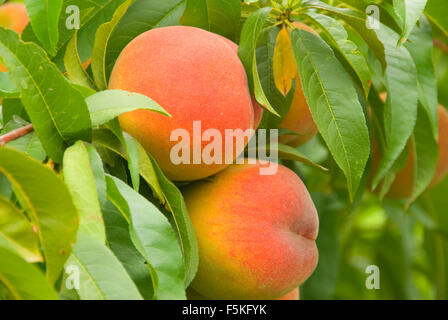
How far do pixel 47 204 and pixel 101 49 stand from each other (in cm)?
32

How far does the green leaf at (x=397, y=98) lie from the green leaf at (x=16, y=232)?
54 cm

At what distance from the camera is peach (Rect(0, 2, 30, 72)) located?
1089 millimetres

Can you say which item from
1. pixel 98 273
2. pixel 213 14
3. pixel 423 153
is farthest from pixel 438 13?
pixel 98 273

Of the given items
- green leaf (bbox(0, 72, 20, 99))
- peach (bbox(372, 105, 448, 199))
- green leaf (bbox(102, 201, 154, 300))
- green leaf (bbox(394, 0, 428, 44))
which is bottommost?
peach (bbox(372, 105, 448, 199))

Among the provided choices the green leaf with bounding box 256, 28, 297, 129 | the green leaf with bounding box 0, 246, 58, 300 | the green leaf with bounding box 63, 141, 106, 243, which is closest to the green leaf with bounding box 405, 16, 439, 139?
the green leaf with bounding box 256, 28, 297, 129

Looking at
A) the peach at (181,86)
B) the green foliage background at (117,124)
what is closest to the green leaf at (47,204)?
the green foliage background at (117,124)

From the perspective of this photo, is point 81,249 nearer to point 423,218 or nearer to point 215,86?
point 215,86

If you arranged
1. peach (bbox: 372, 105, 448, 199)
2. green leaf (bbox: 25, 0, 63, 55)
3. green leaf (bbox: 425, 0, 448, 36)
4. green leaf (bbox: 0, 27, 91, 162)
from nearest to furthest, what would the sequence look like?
green leaf (bbox: 0, 27, 91, 162)
green leaf (bbox: 25, 0, 63, 55)
green leaf (bbox: 425, 0, 448, 36)
peach (bbox: 372, 105, 448, 199)

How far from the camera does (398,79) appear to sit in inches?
35.9

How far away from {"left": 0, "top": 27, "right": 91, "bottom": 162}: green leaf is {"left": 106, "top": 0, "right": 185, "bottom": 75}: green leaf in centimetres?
21

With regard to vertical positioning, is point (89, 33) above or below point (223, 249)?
above

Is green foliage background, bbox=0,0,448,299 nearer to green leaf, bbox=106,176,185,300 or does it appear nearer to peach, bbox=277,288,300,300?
green leaf, bbox=106,176,185,300
